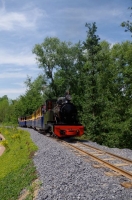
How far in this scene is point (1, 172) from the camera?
1185 cm

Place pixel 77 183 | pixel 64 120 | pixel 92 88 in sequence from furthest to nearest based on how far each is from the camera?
pixel 92 88
pixel 64 120
pixel 77 183

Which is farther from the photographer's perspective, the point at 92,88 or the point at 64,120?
the point at 92,88

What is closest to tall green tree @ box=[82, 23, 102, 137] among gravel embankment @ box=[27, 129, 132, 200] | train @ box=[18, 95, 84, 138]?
train @ box=[18, 95, 84, 138]

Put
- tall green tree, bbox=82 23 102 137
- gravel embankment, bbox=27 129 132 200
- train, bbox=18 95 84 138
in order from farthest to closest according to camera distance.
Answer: tall green tree, bbox=82 23 102 137, train, bbox=18 95 84 138, gravel embankment, bbox=27 129 132 200

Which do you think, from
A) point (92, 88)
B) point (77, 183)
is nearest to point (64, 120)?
point (92, 88)

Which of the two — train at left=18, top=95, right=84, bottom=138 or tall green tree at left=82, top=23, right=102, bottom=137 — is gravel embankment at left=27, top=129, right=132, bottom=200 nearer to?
train at left=18, top=95, right=84, bottom=138

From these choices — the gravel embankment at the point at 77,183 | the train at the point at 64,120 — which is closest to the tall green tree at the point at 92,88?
the train at the point at 64,120

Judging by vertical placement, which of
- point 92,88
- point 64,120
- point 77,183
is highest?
point 92,88

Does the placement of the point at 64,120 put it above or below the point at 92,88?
below

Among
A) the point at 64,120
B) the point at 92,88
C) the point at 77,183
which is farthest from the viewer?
the point at 92,88

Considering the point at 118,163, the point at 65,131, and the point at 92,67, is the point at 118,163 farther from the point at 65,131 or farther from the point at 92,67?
the point at 92,67

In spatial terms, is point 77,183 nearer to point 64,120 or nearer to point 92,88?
point 64,120

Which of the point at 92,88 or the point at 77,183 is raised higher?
the point at 92,88

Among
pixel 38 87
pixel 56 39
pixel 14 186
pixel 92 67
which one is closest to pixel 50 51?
pixel 56 39
